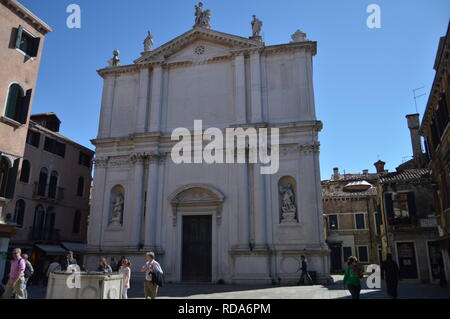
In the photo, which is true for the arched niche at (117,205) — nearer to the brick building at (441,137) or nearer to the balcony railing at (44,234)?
the balcony railing at (44,234)

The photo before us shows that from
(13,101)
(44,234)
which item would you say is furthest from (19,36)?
(44,234)

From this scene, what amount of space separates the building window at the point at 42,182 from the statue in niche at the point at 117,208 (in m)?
5.87

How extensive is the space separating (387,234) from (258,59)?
13663 millimetres

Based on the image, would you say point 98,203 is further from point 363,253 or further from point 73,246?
point 363,253

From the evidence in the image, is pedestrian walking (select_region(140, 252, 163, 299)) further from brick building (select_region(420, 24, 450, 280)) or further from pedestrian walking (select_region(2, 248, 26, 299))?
brick building (select_region(420, 24, 450, 280))

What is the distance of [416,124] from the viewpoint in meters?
29.9

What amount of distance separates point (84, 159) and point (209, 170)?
1332 centimetres

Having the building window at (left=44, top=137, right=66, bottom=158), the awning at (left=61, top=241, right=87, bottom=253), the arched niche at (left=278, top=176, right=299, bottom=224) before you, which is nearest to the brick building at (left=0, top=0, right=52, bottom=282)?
the building window at (left=44, top=137, right=66, bottom=158)

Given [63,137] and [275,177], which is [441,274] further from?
[63,137]

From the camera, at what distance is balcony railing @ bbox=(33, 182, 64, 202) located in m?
24.4

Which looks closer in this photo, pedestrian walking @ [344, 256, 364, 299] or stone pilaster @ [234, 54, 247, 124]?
pedestrian walking @ [344, 256, 364, 299]

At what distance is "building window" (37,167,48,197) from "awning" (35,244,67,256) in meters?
3.45

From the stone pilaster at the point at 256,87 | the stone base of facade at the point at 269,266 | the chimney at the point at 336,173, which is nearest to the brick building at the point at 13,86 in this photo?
the stone base of facade at the point at 269,266

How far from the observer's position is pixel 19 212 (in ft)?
76.0
